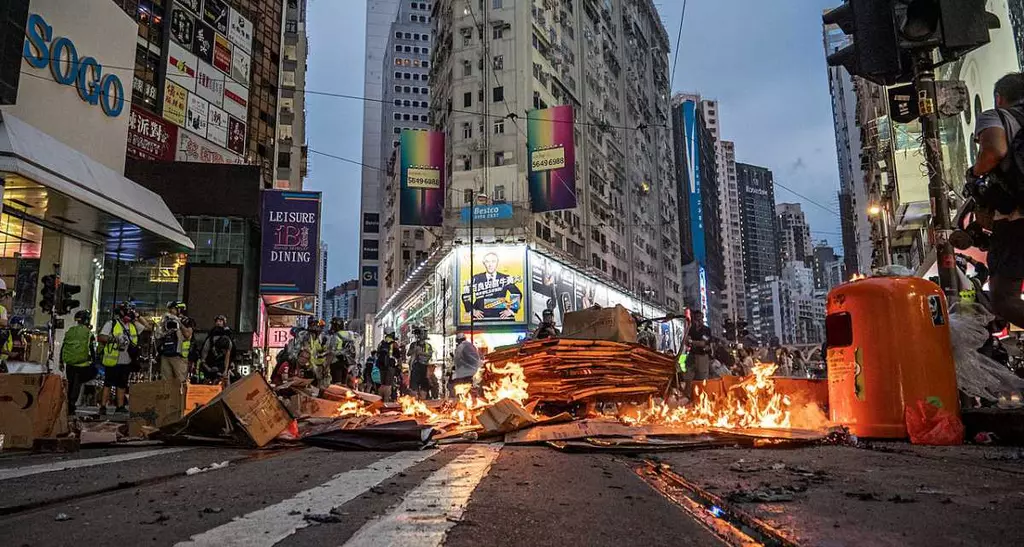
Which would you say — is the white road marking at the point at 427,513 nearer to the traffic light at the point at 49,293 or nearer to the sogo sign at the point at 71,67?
the traffic light at the point at 49,293

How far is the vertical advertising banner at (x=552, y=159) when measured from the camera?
109 feet

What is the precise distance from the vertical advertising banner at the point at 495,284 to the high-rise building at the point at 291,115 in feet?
68.0

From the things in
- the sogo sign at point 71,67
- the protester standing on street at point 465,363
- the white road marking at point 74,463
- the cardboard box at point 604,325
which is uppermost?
the sogo sign at point 71,67

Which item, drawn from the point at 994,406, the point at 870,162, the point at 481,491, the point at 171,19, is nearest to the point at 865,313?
the point at 994,406

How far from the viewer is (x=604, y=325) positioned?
8516 millimetres

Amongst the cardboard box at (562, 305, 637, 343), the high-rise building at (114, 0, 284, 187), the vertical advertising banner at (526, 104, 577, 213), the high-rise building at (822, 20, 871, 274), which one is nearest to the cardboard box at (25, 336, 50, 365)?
the cardboard box at (562, 305, 637, 343)

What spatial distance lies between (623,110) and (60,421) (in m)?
68.4

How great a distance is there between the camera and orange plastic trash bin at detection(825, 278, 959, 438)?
234 inches

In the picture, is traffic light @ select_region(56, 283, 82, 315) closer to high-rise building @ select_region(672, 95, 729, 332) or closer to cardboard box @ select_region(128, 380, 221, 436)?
cardboard box @ select_region(128, 380, 221, 436)

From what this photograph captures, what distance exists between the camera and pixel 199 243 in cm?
2917

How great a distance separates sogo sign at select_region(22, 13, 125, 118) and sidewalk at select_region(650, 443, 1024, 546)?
1551 centimetres

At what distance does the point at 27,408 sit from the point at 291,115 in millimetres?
53778

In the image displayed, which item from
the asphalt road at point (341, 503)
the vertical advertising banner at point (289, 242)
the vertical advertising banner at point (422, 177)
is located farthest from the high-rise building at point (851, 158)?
the asphalt road at point (341, 503)

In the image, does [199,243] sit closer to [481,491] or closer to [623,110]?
[481,491]
